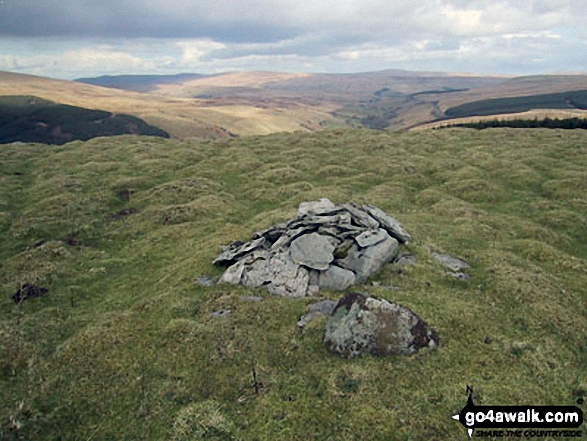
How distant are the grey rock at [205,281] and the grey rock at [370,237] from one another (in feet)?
31.4

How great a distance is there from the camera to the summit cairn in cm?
2248

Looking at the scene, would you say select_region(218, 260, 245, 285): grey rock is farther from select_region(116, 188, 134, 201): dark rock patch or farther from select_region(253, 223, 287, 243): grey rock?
select_region(116, 188, 134, 201): dark rock patch

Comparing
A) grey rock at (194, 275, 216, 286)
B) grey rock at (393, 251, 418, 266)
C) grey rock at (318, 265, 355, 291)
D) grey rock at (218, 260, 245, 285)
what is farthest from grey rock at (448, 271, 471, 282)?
grey rock at (194, 275, 216, 286)

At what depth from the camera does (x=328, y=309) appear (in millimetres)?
19688

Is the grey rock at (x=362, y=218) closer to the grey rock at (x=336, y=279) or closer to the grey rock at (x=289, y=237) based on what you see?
the grey rock at (x=289, y=237)

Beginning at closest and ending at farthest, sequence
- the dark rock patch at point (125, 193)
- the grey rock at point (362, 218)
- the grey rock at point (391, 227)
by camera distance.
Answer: the grey rock at point (362, 218), the grey rock at point (391, 227), the dark rock patch at point (125, 193)

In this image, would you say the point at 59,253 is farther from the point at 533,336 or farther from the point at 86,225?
the point at 533,336

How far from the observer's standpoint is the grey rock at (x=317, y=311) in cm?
1892

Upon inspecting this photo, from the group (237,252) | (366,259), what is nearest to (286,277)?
(237,252)

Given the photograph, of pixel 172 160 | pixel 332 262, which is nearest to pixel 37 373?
pixel 332 262

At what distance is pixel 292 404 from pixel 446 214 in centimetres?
2872

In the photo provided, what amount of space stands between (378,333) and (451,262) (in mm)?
12407

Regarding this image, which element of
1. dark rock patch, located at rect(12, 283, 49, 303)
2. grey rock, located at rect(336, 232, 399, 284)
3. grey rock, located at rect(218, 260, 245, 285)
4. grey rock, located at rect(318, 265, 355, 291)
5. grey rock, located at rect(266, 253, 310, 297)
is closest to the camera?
grey rock, located at rect(266, 253, 310, 297)
